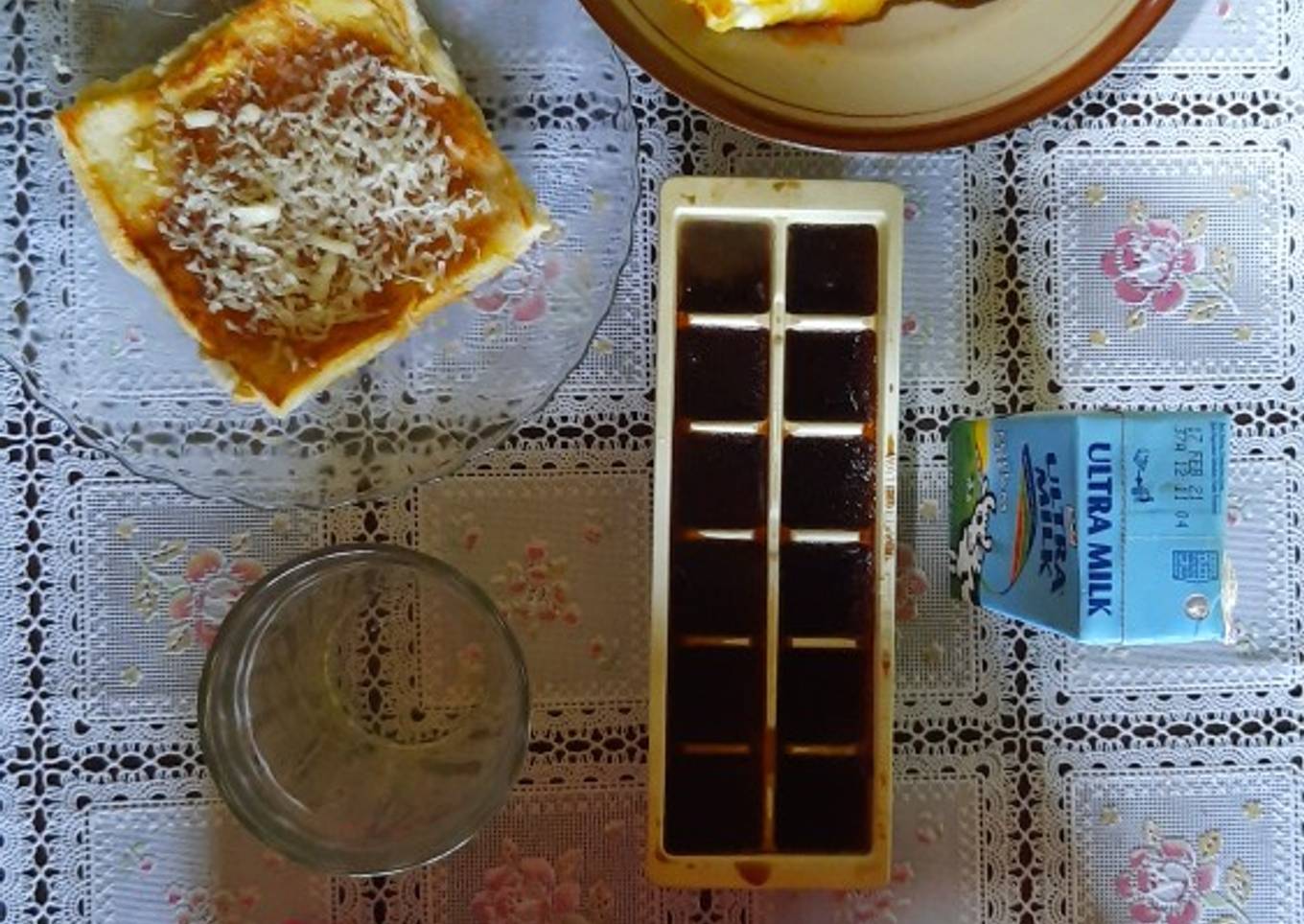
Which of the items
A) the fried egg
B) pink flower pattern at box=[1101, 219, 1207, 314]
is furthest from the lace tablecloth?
the fried egg

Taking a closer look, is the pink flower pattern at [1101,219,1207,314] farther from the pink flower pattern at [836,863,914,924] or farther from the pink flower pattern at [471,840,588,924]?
the pink flower pattern at [471,840,588,924]

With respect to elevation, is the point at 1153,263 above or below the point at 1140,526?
above

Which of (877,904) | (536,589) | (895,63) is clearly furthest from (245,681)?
(895,63)

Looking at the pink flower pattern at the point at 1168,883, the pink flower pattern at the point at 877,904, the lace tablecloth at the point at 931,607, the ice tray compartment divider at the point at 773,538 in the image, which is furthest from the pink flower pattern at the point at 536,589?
the pink flower pattern at the point at 1168,883

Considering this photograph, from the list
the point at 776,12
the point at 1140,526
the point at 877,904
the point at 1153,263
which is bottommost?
the point at 877,904

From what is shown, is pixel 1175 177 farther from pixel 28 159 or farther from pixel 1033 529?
pixel 28 159

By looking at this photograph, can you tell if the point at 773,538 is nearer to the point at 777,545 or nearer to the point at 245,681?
the point at 777,545

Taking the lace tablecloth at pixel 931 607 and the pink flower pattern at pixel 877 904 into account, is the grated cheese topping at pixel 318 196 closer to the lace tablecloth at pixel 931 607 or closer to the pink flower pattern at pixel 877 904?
the lace tablecloth at pixel 931 607
